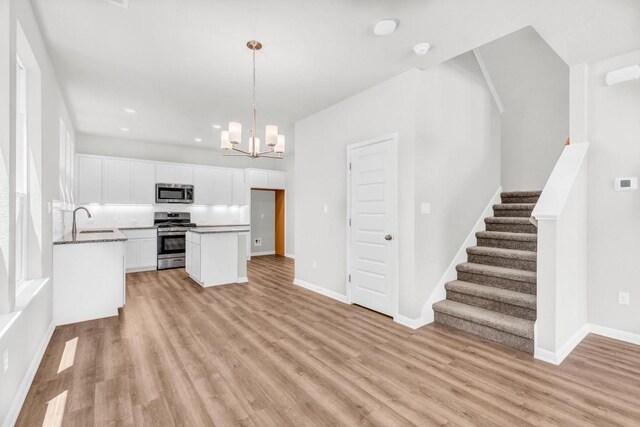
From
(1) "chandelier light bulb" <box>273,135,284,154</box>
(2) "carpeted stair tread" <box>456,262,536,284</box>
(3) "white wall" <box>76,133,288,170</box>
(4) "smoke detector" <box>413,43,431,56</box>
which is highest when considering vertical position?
(4) "smoke detector" <box>413,43,431,56</box>

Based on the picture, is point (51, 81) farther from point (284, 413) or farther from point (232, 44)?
point (284, 413)

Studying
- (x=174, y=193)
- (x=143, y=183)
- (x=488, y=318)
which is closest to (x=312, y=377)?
(x=488, y=318)

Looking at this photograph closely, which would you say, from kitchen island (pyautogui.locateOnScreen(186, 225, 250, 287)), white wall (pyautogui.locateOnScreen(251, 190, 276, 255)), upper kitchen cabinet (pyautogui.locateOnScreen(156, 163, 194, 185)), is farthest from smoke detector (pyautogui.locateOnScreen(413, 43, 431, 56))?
white wall (pyautogui.locateOnScreen(251, 190, 276, 255))

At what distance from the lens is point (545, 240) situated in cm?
261

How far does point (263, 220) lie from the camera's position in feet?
29.7

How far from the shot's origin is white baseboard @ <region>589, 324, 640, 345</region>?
290cm

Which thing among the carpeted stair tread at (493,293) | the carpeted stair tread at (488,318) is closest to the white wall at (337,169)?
the carpeted stair tread at (488,318)

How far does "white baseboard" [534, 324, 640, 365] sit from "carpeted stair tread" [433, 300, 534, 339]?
6.6 inches

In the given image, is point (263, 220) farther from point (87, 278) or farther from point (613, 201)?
point (613, 201)

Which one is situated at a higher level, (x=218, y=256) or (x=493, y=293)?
(x=218, y=256)

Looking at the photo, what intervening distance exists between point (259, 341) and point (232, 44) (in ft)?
9.51

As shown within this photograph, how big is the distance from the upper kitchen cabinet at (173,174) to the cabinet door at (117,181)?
603 mm

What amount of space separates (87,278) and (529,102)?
21.8 feet

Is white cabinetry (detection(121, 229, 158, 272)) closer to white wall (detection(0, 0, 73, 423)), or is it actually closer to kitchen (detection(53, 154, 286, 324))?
kitchen (detection(53, 154, 286, 324))
